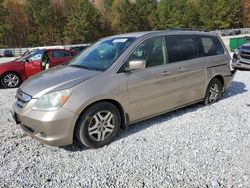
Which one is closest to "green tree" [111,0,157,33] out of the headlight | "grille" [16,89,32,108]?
"grille" [16,89,32,108]

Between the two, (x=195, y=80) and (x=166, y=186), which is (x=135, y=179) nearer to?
(x=166, y=186)

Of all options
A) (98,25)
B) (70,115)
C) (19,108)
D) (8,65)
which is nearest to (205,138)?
(70,115)

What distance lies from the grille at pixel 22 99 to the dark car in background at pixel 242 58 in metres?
9.01

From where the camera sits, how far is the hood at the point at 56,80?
146 inches

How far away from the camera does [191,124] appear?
4793 millimetres

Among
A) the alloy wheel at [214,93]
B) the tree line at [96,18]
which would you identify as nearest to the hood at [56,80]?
the alloy wheel at [214,93]

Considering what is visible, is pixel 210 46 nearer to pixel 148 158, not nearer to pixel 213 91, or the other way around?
pixel 213 91

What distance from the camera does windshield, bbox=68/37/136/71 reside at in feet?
14.0

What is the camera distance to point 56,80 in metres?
3.93

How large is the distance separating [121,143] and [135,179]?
3.22 feet

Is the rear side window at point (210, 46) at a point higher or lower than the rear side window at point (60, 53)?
higher

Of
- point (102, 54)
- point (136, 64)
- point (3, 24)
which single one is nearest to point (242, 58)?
point (102, 54)

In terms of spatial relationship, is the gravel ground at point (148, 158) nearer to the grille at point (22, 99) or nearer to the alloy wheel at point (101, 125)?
the alloy wheel at point (101, 125)

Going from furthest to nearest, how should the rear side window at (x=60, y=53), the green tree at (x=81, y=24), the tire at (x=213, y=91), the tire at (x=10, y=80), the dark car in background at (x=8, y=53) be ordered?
the green tree at (x=81, y=24)
the dark car in background at (x=8, y=53)
the rear side window at (x=60, y=53)
the tire at (x=10, y=80)
the tire at (x=213, y=91)
